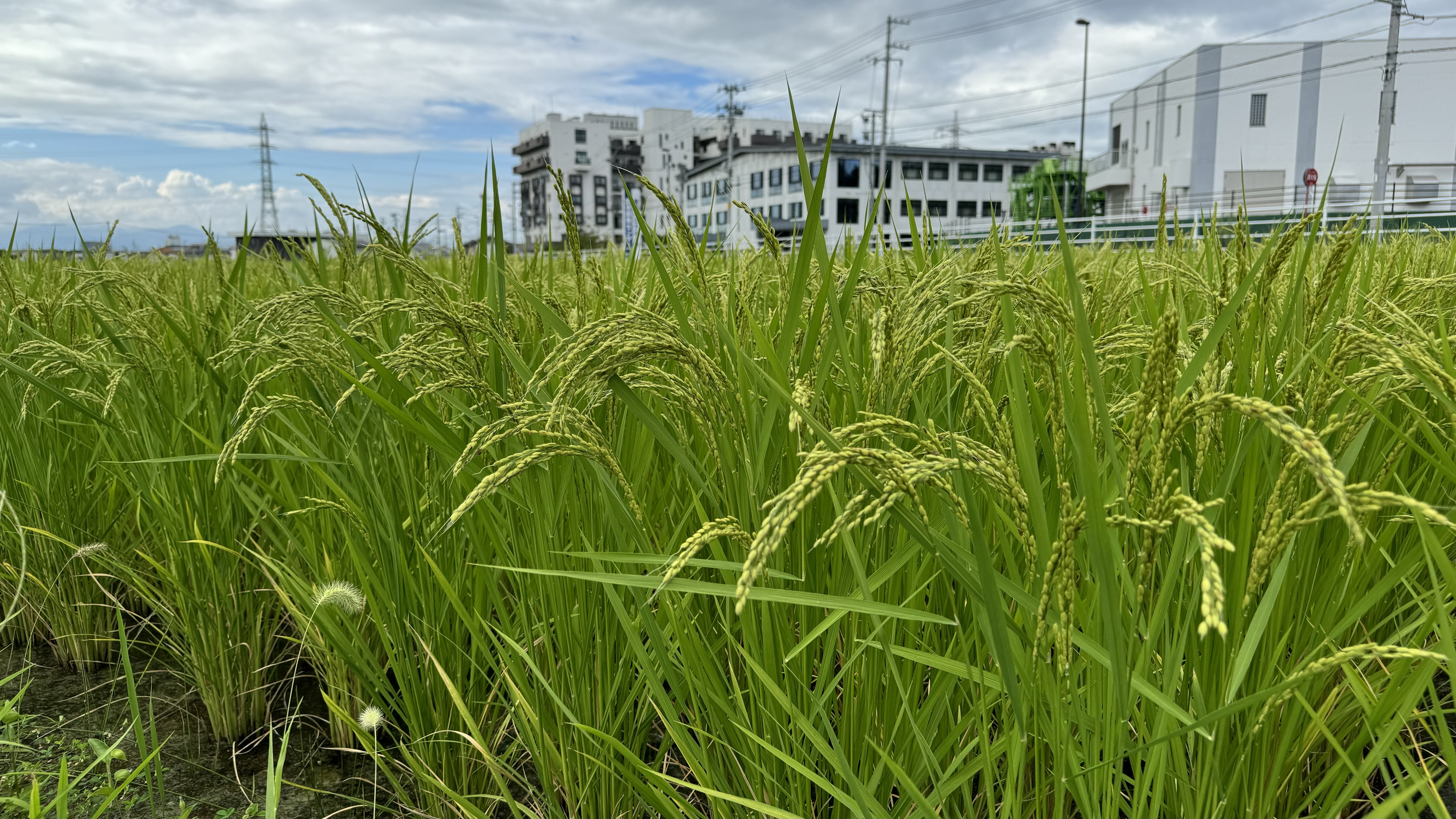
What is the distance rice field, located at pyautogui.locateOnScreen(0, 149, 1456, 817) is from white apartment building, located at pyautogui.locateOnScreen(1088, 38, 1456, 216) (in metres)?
49.4

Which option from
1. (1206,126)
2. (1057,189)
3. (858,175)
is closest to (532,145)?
(858,175)

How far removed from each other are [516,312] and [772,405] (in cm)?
107

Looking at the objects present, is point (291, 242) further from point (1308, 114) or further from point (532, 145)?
point (532, 145)

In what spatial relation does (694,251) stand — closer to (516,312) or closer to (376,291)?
(516,312)

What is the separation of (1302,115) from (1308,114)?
418 mm

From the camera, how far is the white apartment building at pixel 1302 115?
4672cm

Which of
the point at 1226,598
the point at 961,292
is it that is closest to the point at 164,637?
the point at 961,292

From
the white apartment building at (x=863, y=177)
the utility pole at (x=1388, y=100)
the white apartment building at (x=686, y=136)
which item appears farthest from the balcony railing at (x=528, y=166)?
the utility pole at (x=1388, y=100)

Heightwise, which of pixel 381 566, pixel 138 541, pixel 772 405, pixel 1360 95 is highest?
pixel 1360 95

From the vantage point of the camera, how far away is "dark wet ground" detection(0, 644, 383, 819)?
77.5 inches

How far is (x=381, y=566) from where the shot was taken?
5.82ft

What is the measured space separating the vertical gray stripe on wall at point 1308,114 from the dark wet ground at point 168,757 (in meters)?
59.7

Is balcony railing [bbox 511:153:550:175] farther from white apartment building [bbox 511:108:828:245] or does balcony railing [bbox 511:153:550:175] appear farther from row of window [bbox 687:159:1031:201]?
row of window [bbox 687:159:1031:201]

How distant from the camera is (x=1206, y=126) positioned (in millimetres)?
49719
